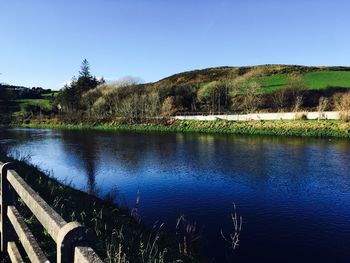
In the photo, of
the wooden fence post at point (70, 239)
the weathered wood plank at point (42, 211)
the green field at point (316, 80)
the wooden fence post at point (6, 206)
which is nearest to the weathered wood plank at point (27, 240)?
the wooden fence post at point (6, 206)

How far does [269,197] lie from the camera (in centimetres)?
2039

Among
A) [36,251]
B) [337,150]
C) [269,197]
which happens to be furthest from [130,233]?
[337,150]

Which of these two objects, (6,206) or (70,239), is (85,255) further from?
(6,206)

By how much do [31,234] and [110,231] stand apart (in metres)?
6.29

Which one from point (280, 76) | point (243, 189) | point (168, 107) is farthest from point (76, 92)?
point (243, 189)

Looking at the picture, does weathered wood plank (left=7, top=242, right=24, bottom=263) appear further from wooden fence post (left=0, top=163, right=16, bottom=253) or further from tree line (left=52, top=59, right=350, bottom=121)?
tree line (left=52, top=59, right=350, bottom=121)

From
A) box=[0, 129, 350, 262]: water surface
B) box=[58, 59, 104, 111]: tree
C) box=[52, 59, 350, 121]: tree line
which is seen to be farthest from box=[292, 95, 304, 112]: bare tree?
box=[58, 59, 104, 111]: tree

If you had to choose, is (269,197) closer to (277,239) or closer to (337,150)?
(277,239)

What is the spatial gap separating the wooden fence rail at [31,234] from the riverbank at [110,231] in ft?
5.57

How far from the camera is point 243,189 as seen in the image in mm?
22109

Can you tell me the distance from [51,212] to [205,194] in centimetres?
1751

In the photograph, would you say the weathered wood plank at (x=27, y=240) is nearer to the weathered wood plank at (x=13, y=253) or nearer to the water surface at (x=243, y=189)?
the weathered wood plank at (x=13, y=253)

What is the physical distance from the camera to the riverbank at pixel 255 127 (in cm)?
5497

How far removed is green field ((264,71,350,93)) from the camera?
9474 cm
